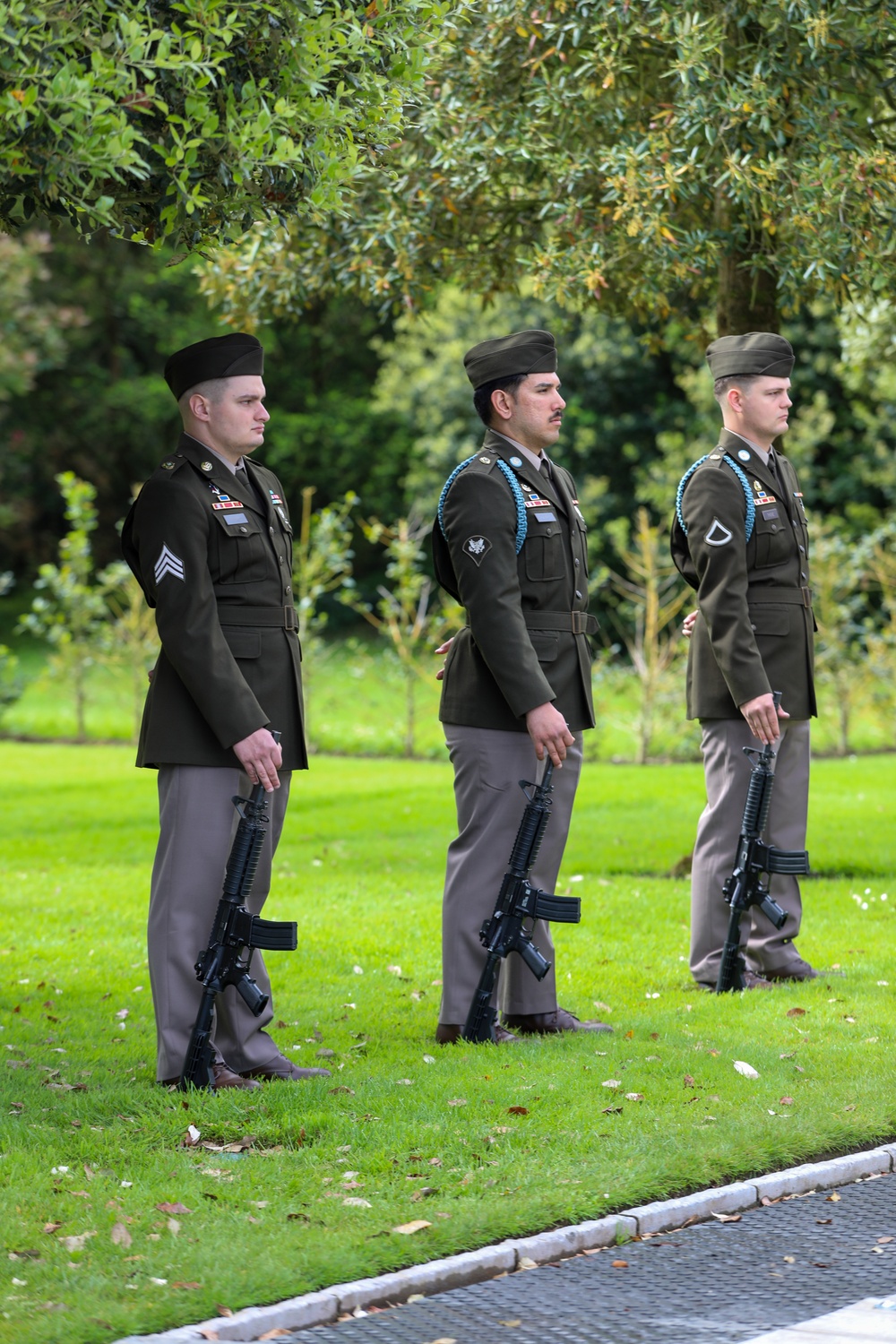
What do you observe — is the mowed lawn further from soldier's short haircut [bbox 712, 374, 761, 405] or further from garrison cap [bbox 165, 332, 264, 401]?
soldier's short haircut [bbox 712, 374, 761, 405]

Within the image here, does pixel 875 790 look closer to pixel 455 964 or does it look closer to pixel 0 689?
pixel 455 964

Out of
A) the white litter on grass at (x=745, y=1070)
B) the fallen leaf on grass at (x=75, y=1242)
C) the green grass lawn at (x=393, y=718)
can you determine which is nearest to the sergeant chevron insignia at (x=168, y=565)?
the fallen leaf on grass at (x=75, y=1242)

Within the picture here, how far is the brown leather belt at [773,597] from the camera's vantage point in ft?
22.7

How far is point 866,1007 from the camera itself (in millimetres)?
6586

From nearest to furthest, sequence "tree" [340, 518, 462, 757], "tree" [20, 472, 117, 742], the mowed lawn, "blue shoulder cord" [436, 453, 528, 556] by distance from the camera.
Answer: the mowed lawn → "blue shoulder cord" [436, 453, 528, 556] → "tree" [340, 518, 462, 757] → "tree" [20, 472, 117, 742]

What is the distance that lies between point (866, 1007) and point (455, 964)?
1.72 meters

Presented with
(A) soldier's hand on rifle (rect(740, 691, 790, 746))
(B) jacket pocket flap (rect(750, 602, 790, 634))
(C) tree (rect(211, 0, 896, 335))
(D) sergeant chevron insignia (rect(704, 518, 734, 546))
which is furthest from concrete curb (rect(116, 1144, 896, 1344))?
(C) tree (rect(211, 0, 896, 335))

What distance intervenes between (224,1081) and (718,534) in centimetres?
290

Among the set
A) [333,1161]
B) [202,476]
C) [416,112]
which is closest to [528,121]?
[416,112]

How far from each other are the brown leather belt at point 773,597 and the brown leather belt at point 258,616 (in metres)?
2.10

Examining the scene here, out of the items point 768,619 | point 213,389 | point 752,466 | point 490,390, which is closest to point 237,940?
point 213,389

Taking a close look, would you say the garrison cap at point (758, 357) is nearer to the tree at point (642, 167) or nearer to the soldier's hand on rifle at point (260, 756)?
the tree at point (642, 167)

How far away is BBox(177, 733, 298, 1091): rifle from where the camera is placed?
531 cm

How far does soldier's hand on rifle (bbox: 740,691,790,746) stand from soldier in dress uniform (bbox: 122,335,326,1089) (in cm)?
191
